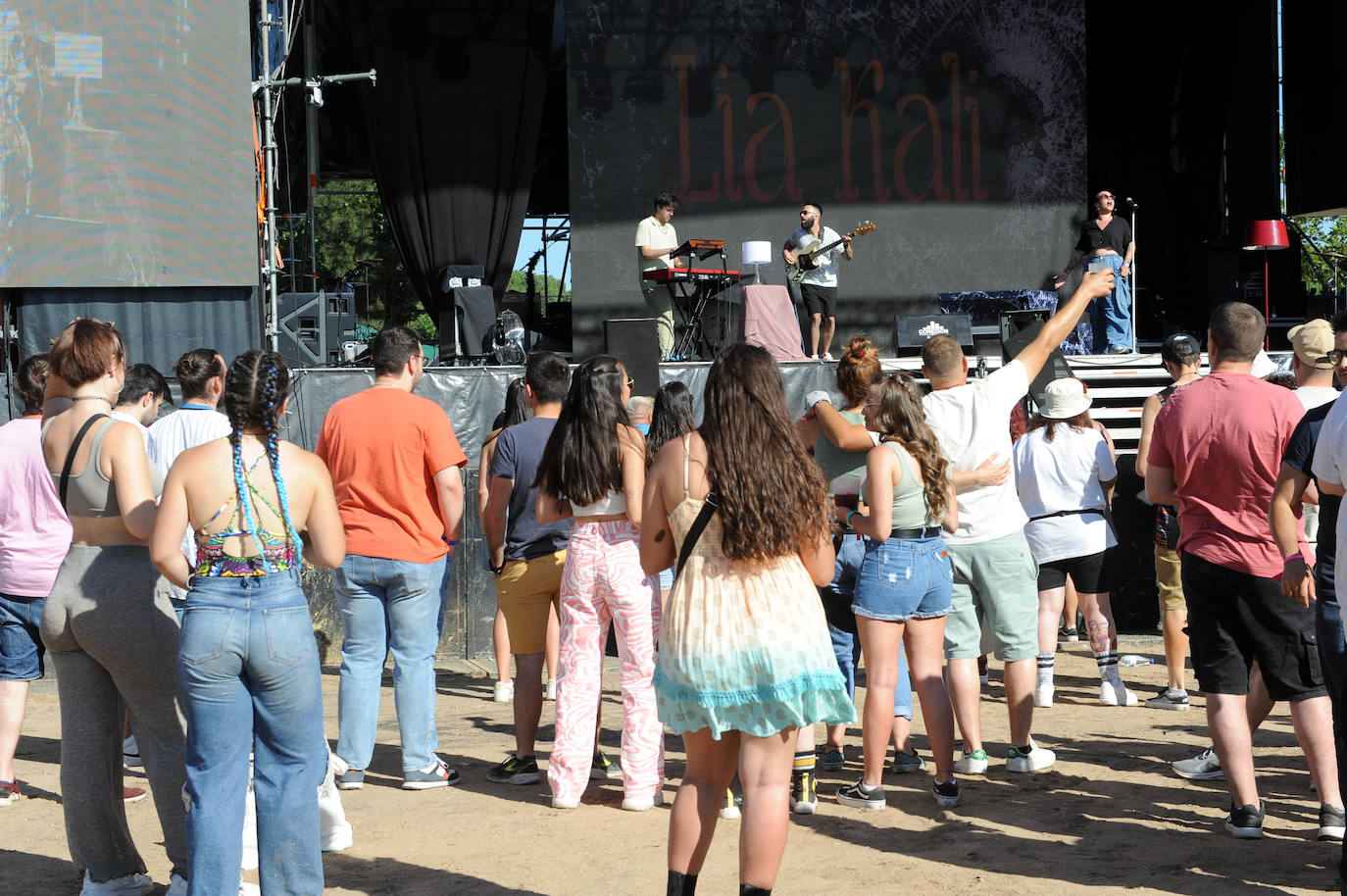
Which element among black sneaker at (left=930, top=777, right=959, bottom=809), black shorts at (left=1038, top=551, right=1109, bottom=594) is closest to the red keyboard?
black shorts at (left=1038, top=551, right=1109, bottom=594)

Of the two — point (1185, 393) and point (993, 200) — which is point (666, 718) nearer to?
point (1185, 393)

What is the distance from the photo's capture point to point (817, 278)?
12.2 m

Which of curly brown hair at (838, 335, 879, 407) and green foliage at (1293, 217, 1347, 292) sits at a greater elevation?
green foliage at (1293, 217, 1347, 292)

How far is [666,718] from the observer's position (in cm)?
330

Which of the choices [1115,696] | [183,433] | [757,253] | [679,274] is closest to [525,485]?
[183,433]

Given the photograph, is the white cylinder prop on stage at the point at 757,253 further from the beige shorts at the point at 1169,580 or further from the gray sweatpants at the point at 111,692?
the gray sweatpants at the point at 111,692

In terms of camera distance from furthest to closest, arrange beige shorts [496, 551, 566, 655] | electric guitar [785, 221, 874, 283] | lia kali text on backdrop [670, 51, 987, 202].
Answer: lia kali text on backdrop [670, 51, 987, 202], electric guitar [785, 221, 874, 283], beige shorts [496, 551, 566, 655]

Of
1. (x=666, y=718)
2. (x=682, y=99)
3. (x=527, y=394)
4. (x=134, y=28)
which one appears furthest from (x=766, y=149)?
(x=666, y=718)

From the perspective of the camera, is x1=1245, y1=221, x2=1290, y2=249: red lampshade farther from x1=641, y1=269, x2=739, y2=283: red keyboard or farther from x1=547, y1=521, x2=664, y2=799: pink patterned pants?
x1=547, y1=521, x2=664, y2=799: pink patterned pants

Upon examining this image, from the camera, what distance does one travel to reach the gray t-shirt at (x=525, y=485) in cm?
521

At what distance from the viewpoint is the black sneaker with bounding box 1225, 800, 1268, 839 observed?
4.26m

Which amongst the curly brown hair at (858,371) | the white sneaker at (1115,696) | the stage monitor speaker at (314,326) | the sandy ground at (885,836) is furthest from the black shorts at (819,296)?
the curly brown hair at (858,371)

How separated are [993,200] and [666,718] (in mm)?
12831

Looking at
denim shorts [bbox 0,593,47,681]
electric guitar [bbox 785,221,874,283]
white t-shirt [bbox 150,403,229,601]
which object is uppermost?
electric guitar [bbox 785,221,874,283]
